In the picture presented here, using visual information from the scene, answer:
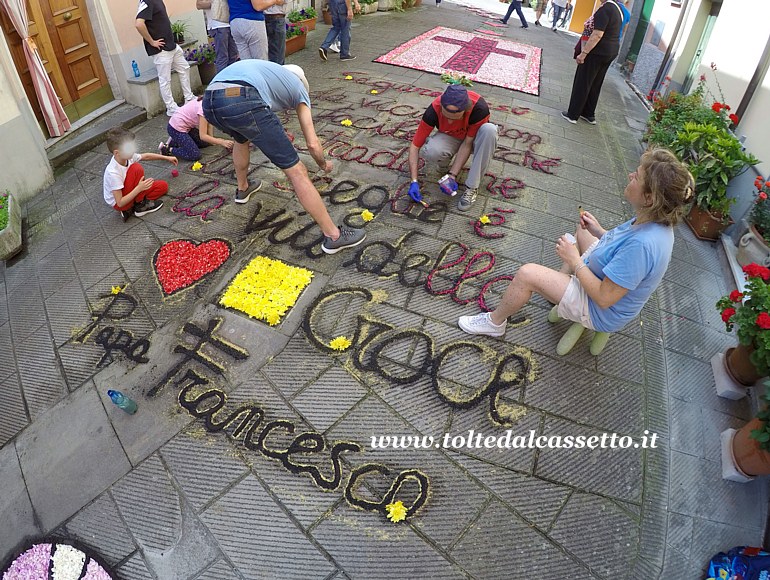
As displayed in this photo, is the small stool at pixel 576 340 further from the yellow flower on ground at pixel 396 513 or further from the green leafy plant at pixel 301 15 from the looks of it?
the green leafy plant at pixel 301 15

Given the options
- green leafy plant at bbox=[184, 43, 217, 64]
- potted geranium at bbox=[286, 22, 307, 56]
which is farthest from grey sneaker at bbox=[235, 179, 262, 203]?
potted geranium at bbox=[286, 22, 307, 56]

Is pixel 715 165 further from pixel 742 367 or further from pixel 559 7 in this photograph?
pixel 559 7

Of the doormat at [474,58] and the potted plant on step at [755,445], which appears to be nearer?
the potted plant on step at [755,445]

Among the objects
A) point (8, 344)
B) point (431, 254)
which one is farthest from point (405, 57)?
point (8, 344)

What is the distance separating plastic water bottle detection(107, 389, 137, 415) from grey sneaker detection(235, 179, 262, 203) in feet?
7.11

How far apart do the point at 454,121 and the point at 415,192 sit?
70cm

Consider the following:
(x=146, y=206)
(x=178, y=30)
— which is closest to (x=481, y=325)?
(x=146, y=206)

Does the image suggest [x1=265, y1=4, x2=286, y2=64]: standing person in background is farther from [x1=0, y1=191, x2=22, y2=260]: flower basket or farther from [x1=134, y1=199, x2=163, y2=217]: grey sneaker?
[x1=0, y1=191, x2=22, y2=260]: flower basket

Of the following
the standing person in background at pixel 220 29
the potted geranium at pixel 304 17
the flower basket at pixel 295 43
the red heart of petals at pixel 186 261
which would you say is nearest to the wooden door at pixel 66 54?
the standing person in background at pixel 220 29

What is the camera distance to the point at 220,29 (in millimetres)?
5582

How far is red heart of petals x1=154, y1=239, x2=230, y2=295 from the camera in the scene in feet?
11.3

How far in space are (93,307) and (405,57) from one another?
7251 mm

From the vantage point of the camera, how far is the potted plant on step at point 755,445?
226cm

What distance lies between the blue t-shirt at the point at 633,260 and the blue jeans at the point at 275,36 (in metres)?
5.10
